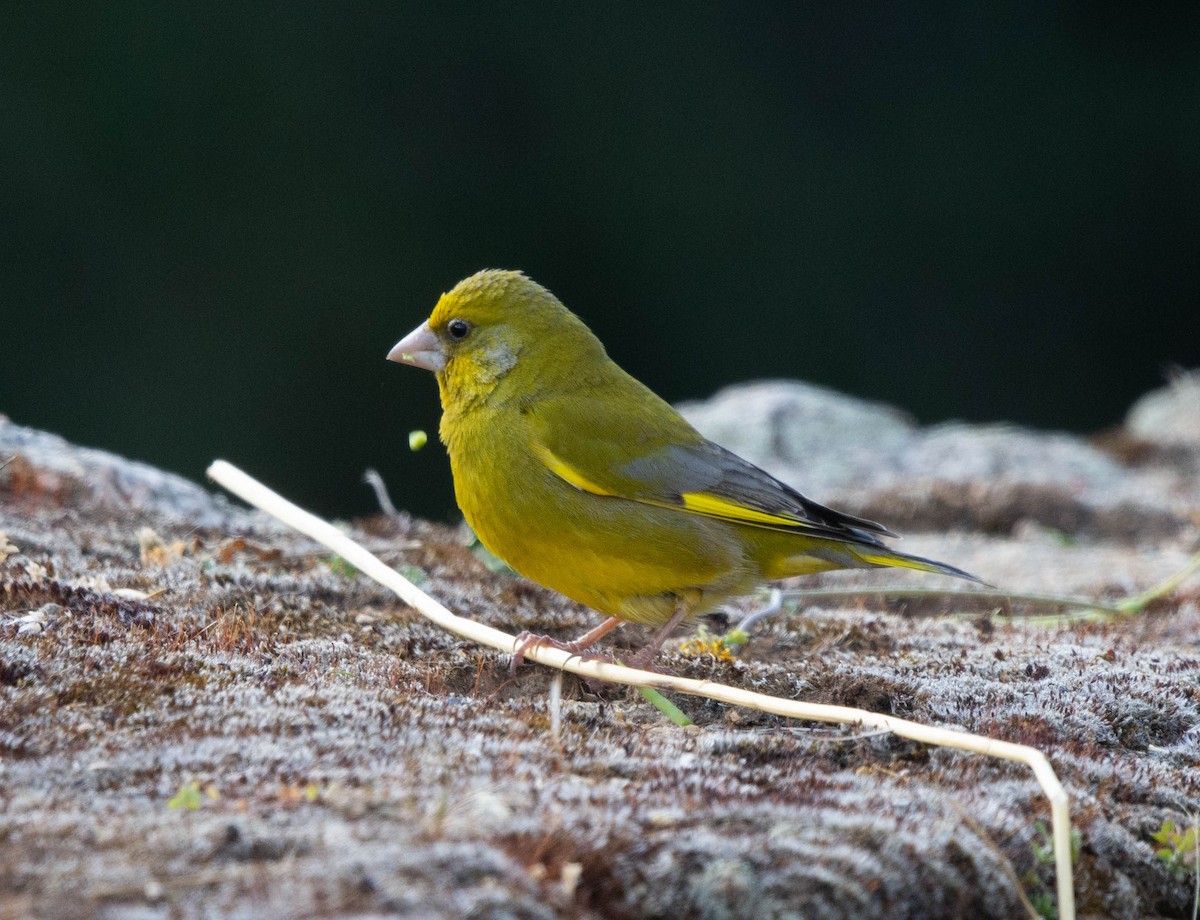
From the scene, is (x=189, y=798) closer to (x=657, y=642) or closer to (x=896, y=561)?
(x=657, y=642)

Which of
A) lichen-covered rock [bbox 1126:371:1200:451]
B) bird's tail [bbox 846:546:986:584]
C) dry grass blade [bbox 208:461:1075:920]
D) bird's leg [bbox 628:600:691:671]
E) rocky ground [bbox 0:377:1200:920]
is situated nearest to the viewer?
rocky ground [bbox 0:377:1200:920]

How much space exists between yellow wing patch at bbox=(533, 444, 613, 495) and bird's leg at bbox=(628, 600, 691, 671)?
0.38 m

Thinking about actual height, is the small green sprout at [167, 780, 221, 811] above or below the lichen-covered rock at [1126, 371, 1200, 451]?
below

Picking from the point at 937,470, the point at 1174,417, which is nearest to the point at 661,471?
the point at 937,470

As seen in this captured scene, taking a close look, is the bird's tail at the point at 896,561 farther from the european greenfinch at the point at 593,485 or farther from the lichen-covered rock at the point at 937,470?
the lichen-covered rock at the point at 937,470

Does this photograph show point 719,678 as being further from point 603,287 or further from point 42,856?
point 603,287

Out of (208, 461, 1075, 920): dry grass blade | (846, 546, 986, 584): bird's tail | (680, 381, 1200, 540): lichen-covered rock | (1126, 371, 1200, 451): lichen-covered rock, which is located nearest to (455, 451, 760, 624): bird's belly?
(208, 461, 1075, 920): dry grass blade

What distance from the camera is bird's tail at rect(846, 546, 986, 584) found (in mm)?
3564

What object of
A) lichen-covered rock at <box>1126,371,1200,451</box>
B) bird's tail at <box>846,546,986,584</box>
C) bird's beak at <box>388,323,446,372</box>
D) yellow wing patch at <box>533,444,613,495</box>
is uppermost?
lichen-covered rock at <box>1126,371,1200,451</box>

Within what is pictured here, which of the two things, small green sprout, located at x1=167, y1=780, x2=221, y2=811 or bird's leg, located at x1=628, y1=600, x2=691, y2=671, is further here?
bird's leg, located at x1=628, y1=600, x2=691, y2=671

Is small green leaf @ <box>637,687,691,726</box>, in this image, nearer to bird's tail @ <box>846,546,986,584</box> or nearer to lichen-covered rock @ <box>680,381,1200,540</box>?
bird's tail @ <box>846,546,986,584</box>

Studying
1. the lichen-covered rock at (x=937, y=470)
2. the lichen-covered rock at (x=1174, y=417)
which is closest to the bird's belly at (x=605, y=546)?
the lichen-covered rock at (x=937, y=470)

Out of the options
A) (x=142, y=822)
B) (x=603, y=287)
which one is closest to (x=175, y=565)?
(x=142, y=822)

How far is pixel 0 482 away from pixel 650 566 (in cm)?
259
